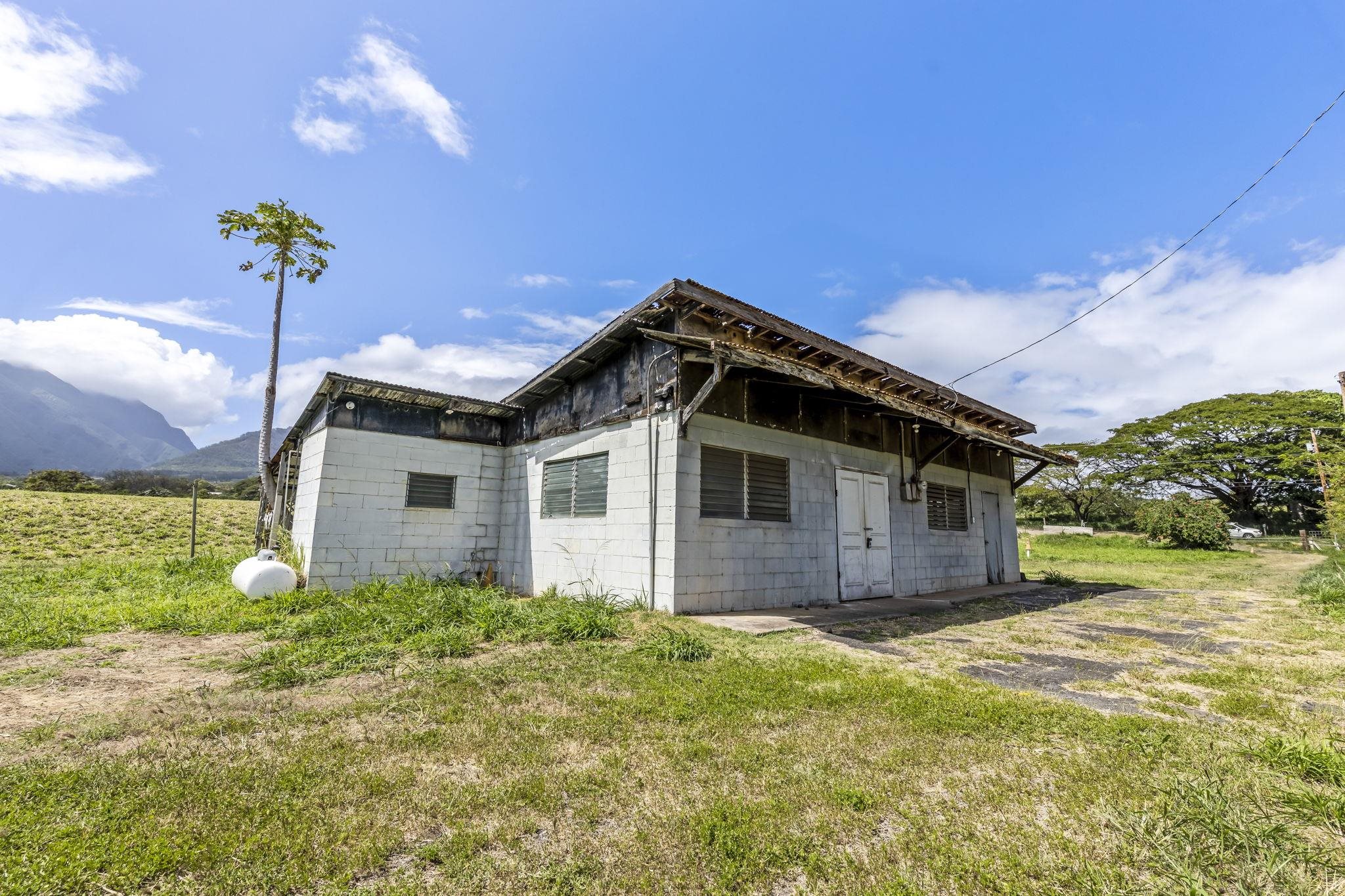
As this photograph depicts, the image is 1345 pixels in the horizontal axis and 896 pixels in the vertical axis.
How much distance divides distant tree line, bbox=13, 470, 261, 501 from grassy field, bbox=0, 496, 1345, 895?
28.8 m

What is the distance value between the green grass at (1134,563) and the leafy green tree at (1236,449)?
349 inches

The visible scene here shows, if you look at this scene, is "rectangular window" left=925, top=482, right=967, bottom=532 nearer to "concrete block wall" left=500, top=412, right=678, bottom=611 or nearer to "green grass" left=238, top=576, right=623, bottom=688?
"concrete block wall" left=500, top=412, right=678, bottom=611

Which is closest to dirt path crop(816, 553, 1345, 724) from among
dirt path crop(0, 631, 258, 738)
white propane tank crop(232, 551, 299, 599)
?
dirt path crop(0, 631, 258, 738)

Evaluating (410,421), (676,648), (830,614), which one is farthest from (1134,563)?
(410,421)

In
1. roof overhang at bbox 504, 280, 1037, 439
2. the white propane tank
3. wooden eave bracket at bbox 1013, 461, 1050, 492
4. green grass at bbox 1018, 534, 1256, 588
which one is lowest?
green grass at bbox 1018, 534, 1256, 588

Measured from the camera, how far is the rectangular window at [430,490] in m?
9.69

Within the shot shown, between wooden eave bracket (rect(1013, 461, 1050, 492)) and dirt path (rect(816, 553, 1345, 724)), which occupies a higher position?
wooden eave bracket (rect(1013, 461, 1050, 492))

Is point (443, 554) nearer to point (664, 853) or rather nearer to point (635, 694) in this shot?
point (635, 694)

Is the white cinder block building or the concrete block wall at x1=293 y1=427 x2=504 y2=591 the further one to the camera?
the concrete block wall at x1=293 y1=427 x2=504 y2=591

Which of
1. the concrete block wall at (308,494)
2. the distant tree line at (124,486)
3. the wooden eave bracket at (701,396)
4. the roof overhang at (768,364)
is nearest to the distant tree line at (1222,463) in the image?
the roof overhang at (768,364)

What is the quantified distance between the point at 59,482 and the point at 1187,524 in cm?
5762

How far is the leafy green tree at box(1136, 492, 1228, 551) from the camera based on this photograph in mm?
22688

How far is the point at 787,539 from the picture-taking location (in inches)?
318

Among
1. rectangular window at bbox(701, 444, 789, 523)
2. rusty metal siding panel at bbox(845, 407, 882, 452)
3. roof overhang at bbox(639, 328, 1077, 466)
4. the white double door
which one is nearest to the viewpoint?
roof overhang at bbox(639, 328, 1077, 466)
